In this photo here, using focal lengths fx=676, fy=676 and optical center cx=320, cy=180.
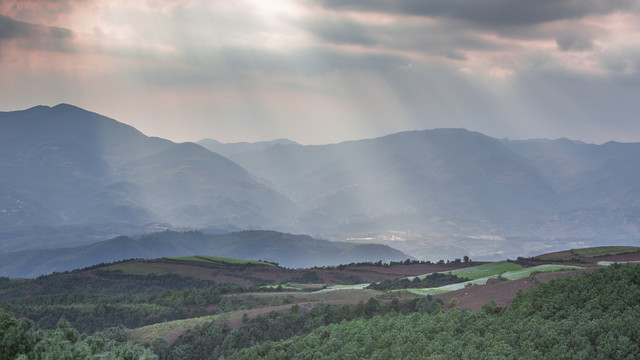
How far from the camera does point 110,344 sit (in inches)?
2062

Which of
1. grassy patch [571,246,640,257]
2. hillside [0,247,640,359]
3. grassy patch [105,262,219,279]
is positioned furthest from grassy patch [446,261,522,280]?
grassy patch [105,262,219,279]

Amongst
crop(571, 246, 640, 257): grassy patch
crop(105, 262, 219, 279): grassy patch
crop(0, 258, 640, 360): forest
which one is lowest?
crop(0, 258, 640, 360): forest

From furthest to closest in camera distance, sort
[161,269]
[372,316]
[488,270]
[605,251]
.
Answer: [161,269], [488,270], [605,251], [372,316]

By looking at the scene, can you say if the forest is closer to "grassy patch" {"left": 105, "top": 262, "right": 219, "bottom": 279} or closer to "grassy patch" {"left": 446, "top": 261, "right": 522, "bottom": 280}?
"grassy patch" {"left": 446, "top": 261, "right": 522, "bottom": 280}

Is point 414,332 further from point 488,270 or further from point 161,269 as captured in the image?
point 161,269

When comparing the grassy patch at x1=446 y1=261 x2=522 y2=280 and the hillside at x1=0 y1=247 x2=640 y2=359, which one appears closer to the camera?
the hillside at x1=0 y1=247 x2=640 y2=359

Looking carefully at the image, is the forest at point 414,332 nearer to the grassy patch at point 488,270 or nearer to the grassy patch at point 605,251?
the grassy patch at point 488,270

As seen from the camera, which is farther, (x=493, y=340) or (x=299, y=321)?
(x=299, y=321)

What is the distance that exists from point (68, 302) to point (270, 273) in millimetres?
57148

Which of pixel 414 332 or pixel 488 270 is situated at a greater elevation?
pixel 488 270

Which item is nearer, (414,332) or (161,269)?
(414,332)

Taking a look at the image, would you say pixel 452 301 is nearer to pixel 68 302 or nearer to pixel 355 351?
pixel 355 351

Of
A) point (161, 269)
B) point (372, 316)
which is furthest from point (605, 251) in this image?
point (161, 269)

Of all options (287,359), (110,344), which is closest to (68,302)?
(110,344)
